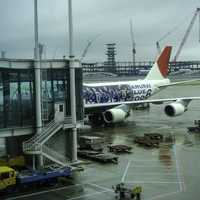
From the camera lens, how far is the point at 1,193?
20734mm

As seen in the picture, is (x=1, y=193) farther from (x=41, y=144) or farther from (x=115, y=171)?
(x=115, y=171)

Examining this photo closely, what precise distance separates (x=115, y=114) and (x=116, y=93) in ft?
16.4

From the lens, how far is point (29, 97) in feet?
77.3

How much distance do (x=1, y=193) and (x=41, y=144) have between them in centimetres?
341

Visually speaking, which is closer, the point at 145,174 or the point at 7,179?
the point at 7,179

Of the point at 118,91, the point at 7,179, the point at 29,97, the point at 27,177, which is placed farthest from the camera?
the point at 118,91

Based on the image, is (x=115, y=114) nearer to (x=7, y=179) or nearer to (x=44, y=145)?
(x=44, y=145)

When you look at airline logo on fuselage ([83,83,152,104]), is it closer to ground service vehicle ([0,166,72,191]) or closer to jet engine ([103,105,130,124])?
jet engine ([103,105,130,124])

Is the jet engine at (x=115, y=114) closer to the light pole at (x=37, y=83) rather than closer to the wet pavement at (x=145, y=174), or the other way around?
the wet pavement at (x=145, y=174)

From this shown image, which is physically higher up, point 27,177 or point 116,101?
point 116,101

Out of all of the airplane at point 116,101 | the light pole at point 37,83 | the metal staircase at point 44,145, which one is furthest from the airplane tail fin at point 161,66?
the light pole at point 37,83

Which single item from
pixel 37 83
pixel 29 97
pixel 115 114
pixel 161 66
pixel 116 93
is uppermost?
pixel 161 66

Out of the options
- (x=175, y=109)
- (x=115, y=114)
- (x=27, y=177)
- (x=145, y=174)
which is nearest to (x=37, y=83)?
(x=27, y=177)

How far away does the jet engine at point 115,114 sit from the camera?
40531 millimetres
